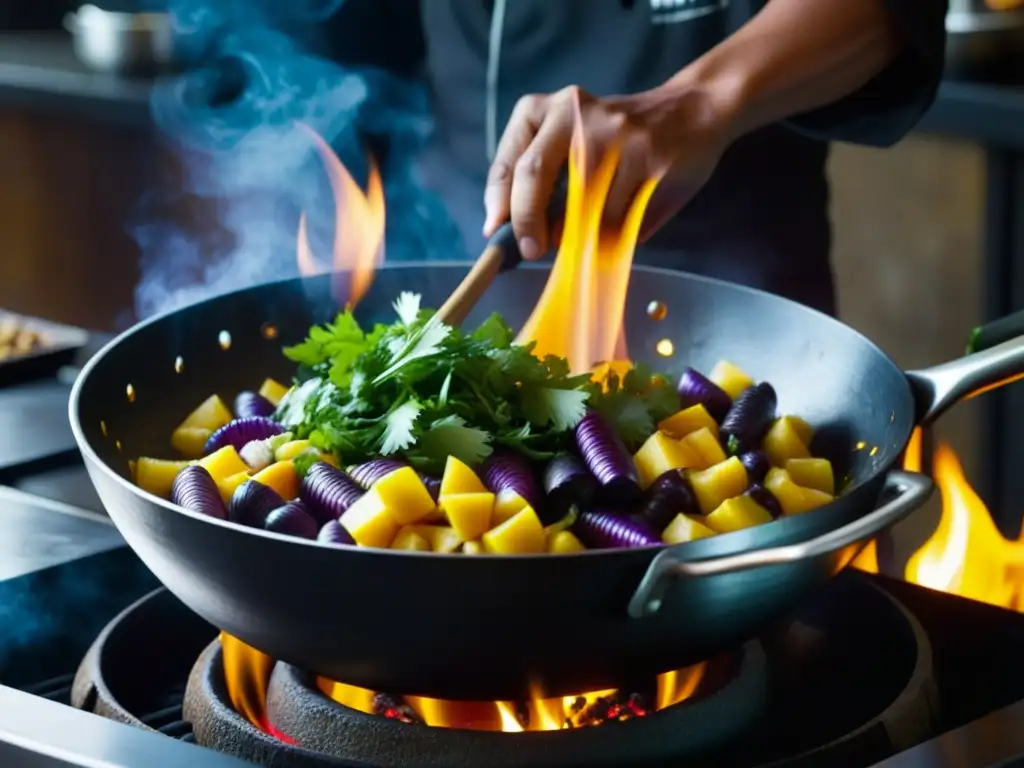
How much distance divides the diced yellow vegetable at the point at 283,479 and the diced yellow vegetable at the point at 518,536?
180 mm

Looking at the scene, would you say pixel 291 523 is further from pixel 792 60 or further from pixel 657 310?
pixel 792 60

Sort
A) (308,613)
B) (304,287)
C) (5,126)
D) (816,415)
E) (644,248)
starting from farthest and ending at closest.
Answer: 1. (5,126)
2. (644,248)
3. (304,287)
4. (816,415)
5. (308,613)

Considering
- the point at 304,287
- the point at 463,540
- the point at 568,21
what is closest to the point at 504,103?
the point at 568,21

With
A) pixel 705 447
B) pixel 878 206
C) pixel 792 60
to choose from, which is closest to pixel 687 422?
pixel 705 447

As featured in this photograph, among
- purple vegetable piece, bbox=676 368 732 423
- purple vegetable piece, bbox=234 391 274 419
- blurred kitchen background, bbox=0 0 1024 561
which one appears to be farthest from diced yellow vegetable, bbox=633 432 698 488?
blurred kitchen background, bbox=0 0 1024 561

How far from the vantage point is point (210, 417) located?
4.17 ft

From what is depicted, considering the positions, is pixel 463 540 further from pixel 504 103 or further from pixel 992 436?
pixel 992 436

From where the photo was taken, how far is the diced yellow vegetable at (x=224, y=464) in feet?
3.61

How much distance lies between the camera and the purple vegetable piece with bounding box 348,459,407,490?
1.01 meters

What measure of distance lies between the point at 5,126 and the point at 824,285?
9.93ft

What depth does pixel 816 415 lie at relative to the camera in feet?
4.09

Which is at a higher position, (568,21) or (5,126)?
(568,21)

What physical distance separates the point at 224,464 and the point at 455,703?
0.82 ft

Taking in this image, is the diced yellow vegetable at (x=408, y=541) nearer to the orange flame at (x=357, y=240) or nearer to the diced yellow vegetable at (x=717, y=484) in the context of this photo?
the diced yellow vegetable at (x=717, y=484)
